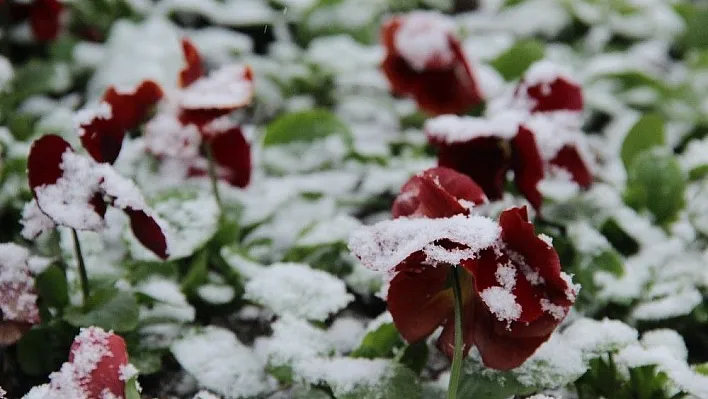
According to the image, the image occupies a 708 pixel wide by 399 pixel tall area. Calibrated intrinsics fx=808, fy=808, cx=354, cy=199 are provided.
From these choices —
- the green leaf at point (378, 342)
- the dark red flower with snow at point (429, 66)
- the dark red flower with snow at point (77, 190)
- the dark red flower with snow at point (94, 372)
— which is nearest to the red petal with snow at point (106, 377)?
the dark red flower with snow at point (94, 372)

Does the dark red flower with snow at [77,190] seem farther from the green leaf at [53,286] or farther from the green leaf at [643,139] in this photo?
the green leaf at [643,139]

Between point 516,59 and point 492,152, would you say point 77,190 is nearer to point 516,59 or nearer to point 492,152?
point 492,152

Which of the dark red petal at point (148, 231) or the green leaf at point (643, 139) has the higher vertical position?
the dark red petal at point (148, 231)

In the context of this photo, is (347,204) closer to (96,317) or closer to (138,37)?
(96,317)

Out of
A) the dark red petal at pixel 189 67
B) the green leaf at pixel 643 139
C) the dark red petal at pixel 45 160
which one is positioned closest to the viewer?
the dark red petal at pixel 45 160

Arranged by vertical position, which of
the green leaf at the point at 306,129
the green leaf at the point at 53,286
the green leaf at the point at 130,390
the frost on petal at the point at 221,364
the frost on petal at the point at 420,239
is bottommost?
the green leaf at the point at 306,129
